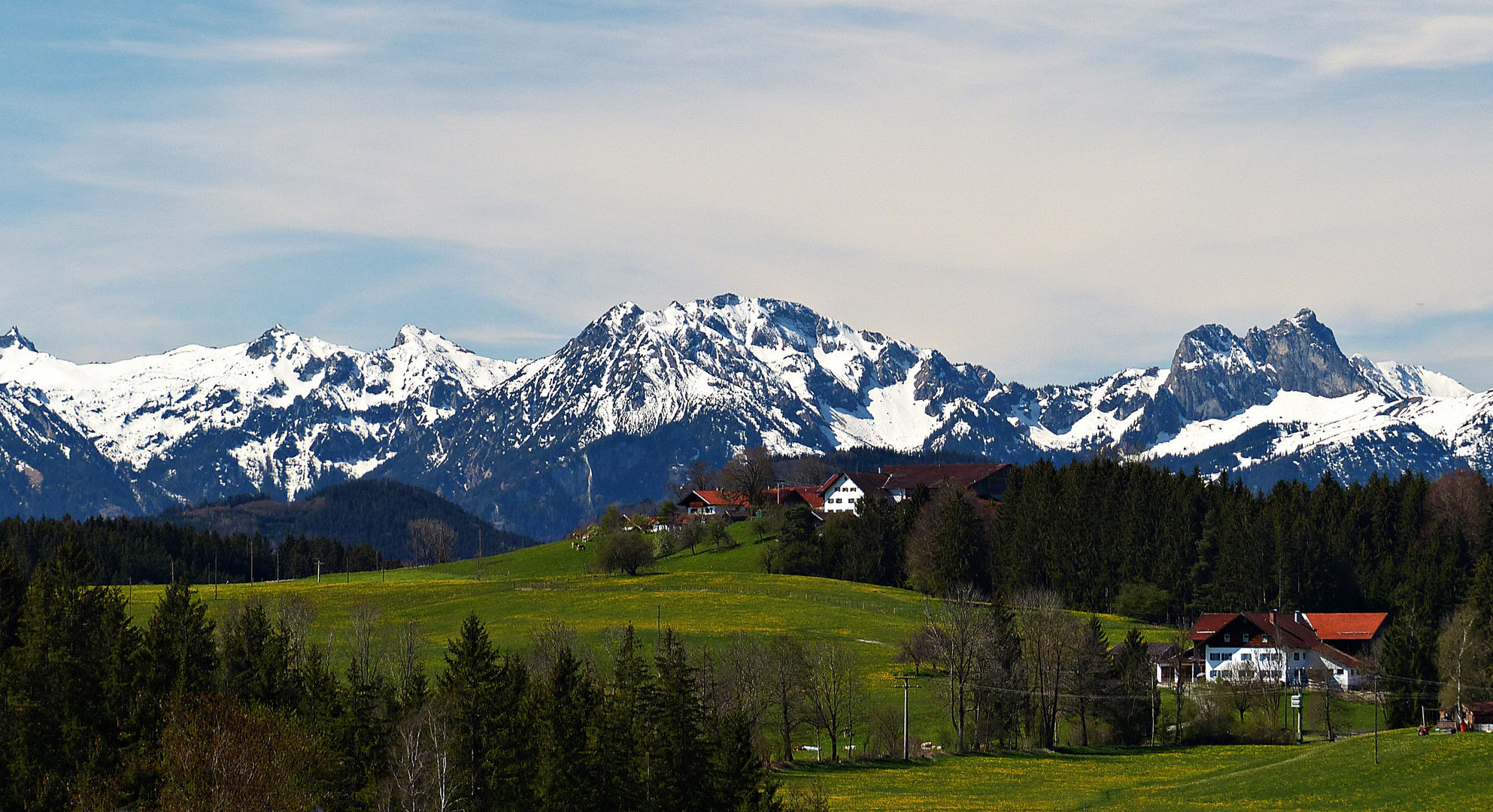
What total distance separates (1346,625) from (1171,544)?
82.7ft

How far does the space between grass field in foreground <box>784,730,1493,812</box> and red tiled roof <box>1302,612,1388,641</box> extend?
44363 millimetres

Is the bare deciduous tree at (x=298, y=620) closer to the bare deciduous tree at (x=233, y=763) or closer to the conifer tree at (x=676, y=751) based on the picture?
the bare deciduous tree at (x=233, y=763)

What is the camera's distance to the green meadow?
239 feet

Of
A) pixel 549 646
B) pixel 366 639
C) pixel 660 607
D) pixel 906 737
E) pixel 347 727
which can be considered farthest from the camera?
pixel 660 607

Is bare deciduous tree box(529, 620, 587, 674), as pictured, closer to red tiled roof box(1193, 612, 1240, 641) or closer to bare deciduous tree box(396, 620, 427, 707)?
bare deciduous tree box(396, 620, 427, 707)

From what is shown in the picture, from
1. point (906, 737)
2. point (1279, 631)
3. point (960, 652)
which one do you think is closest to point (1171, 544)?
point (1279, 631)

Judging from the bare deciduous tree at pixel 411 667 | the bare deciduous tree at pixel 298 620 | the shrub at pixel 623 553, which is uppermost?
the shrub at pixel 623 553

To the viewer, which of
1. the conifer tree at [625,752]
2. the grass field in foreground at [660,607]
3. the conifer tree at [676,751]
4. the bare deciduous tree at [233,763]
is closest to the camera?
the bare deciduous tree at [233,763]

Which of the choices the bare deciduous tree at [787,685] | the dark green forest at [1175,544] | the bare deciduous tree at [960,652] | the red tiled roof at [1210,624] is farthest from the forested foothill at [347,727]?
the dark green forest at [1175,544]

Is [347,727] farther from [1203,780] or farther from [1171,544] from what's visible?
[1171,544]

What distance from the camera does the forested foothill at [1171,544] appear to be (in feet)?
490

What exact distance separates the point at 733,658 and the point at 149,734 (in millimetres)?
39438

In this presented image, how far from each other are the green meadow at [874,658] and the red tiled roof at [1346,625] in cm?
1393

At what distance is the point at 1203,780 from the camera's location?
80.1m
